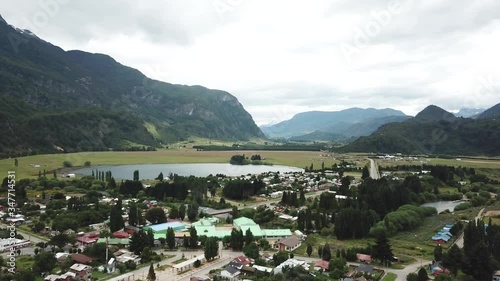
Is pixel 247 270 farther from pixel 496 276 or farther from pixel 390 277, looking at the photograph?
pixel 496 276

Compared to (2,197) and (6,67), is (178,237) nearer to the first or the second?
(2,197)

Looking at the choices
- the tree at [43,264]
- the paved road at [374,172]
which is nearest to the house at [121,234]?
the tree at [43,264]

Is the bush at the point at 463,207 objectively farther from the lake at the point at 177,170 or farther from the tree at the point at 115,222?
the lake at the point at 177,170

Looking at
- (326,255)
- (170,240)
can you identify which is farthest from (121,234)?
(326,255)

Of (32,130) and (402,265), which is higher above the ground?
(32,130)

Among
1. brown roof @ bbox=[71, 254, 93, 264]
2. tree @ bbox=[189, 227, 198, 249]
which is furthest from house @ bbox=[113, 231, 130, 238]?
tree @ bbox=[189, 227, 198, 249]

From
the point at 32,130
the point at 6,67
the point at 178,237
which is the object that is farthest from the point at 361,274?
the point at 6,67
